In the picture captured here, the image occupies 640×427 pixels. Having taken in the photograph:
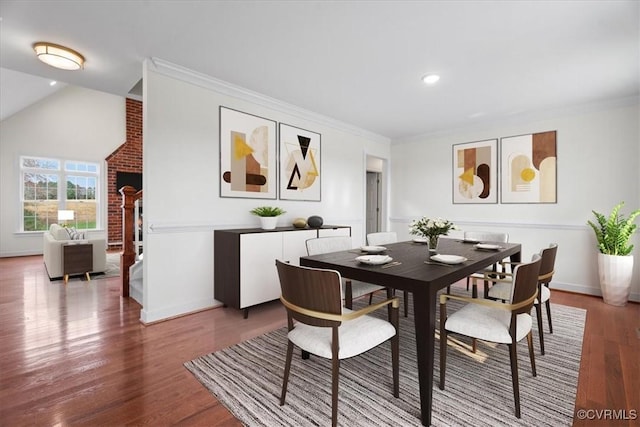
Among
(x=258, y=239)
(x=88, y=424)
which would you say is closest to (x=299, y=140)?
(x=258, y=239)

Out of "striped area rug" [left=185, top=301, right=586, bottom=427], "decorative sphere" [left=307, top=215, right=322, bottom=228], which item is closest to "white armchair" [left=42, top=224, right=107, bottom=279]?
"decorative sphere" [left=307, top=215, right=322, bottom=228]

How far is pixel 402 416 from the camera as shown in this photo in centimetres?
160

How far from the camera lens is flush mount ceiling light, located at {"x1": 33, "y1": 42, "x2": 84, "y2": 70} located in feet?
8.38

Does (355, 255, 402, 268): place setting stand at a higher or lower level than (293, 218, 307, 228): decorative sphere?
lower

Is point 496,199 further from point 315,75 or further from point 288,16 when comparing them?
point 288,16

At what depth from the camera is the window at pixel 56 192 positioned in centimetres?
691

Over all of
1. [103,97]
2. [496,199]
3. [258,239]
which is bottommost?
[258,239]

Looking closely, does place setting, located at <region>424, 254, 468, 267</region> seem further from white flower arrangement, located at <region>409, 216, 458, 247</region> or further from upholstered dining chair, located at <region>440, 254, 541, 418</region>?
white flower arrangement, located at <region>409, 216, 458, 247</region>

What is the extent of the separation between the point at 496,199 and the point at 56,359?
5.51 metres

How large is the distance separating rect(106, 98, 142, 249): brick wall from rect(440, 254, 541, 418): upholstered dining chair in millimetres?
8696

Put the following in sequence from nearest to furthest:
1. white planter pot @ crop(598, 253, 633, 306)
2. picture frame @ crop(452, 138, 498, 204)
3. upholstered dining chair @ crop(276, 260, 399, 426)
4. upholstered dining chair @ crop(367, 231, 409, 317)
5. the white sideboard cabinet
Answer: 1. upholstered dining chair @ crop(276, 260, 399, 426)
2. the white sideboard cabinet
3. upholstered dining chair @ crop(367, 231, 409, 317)
4. white planter pot @ crop(598, 253, 633, 306)
5. picture frame @ crop(452, 138, 498, 204)

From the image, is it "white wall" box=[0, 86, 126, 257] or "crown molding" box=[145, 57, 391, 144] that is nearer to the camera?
"crown molding" box=[145, 57, 391, 144]
